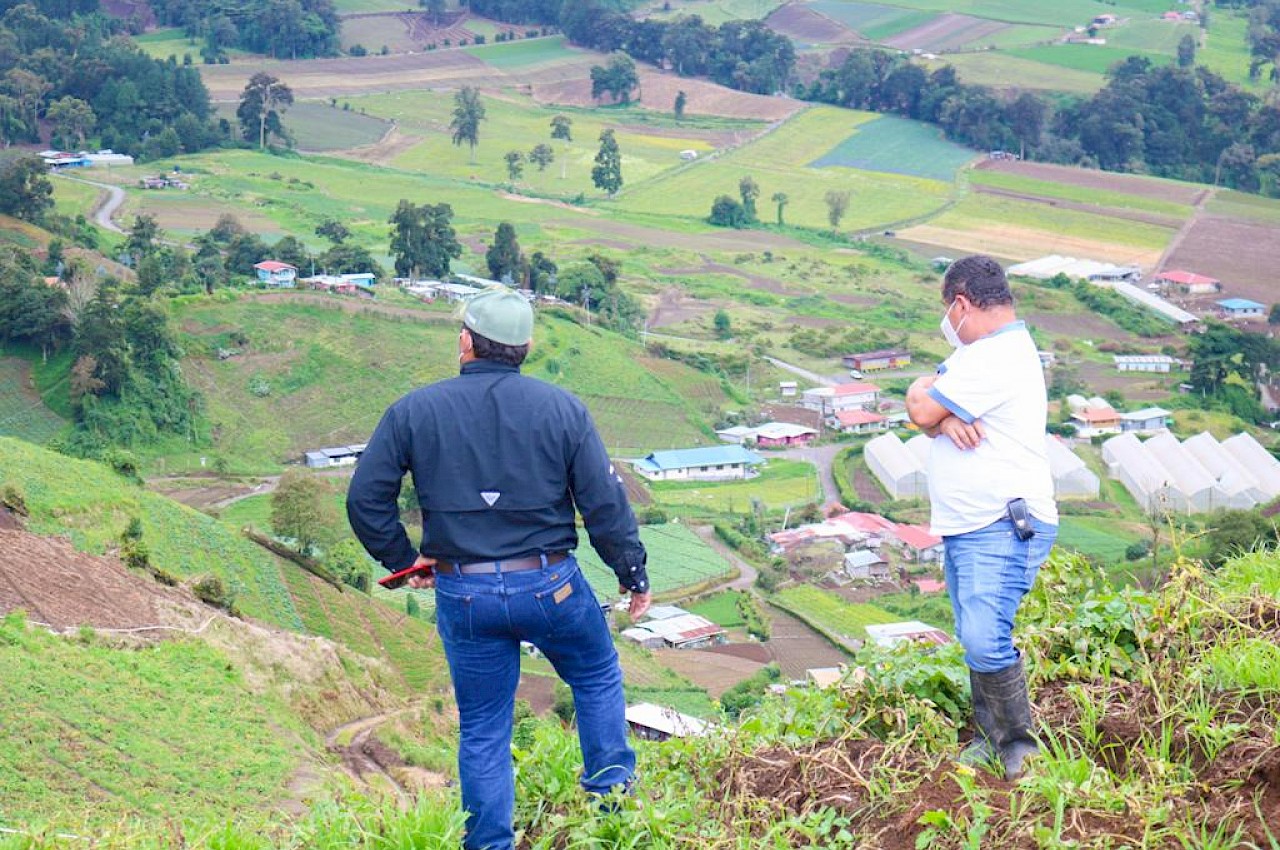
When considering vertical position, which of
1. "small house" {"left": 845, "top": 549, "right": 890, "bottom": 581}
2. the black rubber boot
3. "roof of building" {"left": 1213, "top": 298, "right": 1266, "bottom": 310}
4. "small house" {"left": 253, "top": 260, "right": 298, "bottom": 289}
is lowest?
"roof of building" {"left": 1213, "top": 298, "right": 1266, "bottom": 310}

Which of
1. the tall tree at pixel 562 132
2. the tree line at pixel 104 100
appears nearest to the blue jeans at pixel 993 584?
the tree line at pixel 104 100

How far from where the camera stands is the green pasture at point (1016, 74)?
296ft

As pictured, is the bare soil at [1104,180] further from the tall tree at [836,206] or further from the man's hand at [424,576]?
the man's hand at [424,576]

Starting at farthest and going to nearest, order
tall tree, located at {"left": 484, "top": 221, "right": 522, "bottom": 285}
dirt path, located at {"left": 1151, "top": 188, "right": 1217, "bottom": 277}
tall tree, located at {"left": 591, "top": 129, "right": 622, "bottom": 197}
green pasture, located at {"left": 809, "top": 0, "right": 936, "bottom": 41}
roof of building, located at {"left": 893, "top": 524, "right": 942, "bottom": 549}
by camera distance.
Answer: green pasture, located at {"left": 809, "top": 0, "right": 936, "bottom": 41} < tall tree, located at {"left": 591, "top": 129, "right": 622, "bottom": 197} < dirt path, located at {"left": 1151, "top": 188, "right": 1217, "bottom": 277} < tall tree, located at {"left": 484, "top": 221, "right": 522, "bottom": 285} < roof of building, located at {"left": 893, "top": 524, "right": 942, "bottom": 549}

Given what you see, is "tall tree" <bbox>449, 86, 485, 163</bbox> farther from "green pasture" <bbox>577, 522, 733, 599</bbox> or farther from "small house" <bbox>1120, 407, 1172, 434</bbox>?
"green pasture" <bbox>577, 522, 733, 599</bbox>

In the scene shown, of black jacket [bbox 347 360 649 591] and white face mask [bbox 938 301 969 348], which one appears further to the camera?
white face mask [bbox 938 301 969 348]

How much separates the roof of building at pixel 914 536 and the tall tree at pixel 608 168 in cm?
4297

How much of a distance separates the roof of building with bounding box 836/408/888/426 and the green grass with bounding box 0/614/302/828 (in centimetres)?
3353

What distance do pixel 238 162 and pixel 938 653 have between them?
7295 cm

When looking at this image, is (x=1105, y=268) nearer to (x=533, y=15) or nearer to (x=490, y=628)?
(x=533, y=15)

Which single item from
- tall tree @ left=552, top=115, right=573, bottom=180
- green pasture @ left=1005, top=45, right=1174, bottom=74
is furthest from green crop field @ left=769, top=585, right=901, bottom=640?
green pasture @ left=1005, top=45, right=1174, bottom=74

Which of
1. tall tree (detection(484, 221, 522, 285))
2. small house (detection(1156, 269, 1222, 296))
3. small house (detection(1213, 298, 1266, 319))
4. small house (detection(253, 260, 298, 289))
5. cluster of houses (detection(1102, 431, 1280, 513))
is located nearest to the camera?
cluster of houses (detection(1102, 431, 1280, 513))

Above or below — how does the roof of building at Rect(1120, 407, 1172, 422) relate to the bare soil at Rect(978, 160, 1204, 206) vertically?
below

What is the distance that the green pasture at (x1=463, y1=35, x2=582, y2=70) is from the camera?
97625 mm
